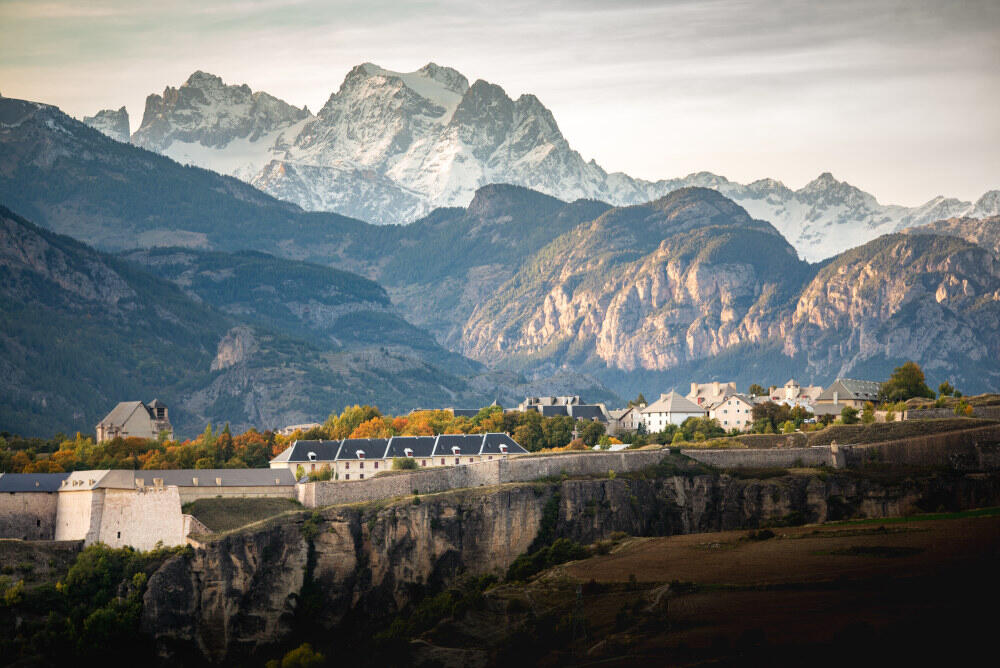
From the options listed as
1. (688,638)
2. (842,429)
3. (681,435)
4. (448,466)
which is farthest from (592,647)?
(681,435)

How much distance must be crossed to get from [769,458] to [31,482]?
74.1 metres

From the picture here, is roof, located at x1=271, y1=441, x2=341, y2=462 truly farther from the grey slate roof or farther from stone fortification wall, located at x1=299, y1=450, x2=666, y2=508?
stone fortification wall, located at x1=299, y1=450, x2=666, y2=508

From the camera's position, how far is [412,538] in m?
151

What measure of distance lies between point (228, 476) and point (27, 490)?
1874 centimetres

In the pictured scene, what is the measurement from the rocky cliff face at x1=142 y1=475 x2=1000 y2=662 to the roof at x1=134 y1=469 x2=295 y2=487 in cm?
A: 977

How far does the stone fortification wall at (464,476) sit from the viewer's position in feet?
512

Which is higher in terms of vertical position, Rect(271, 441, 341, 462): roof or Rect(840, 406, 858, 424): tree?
Rect(840, 406, 858, 424): tree

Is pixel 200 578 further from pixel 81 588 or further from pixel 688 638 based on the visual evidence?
pixel 688 638

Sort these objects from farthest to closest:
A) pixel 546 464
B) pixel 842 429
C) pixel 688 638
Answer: pixel 842 429 → pixel 546 464 → pixel 688 638

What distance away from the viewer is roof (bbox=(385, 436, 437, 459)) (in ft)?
574

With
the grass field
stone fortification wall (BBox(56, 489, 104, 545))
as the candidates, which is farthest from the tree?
stone fortification wall (BBox(56, 489, 104, 545))

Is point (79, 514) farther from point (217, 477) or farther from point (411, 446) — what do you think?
point (411, 446)

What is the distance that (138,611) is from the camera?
5428 inches

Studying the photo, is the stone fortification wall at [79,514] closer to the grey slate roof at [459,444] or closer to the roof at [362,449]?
the roof at [362,449]
